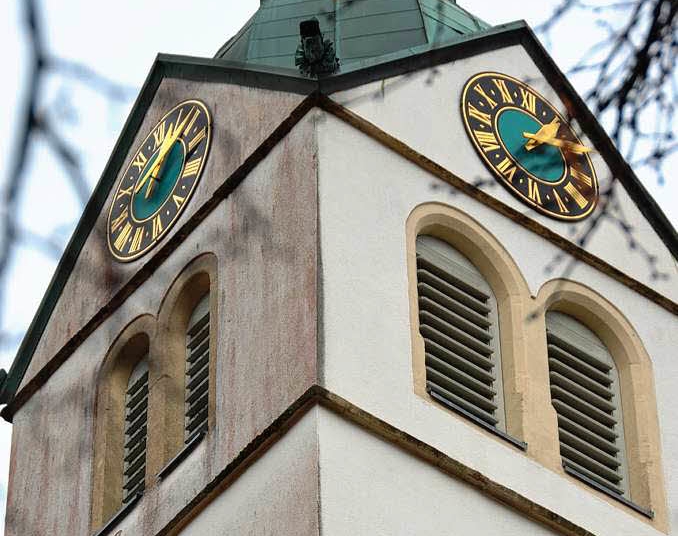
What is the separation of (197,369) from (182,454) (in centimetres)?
108

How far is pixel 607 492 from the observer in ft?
56.0

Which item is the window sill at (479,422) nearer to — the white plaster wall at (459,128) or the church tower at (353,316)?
the church tower at (353,316)

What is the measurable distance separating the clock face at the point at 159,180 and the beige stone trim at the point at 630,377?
10.3 feet

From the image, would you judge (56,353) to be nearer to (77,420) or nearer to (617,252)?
(77,420)

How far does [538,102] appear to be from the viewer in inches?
777

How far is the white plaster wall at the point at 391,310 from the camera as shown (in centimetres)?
1603

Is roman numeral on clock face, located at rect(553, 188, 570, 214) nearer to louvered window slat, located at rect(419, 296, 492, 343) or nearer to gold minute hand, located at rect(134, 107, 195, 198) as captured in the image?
louvered window slat, located at rect(419, 296, 492, 343)

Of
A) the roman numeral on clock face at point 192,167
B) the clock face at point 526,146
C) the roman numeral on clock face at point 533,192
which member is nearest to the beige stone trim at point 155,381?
the roman numeral on clock face at point 192,167

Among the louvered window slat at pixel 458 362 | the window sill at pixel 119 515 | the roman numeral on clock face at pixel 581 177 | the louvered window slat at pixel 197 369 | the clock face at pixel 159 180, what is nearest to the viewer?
the louvered window slat at pixel 458 362

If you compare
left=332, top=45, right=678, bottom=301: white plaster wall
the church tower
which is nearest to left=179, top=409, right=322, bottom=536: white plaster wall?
the church tower

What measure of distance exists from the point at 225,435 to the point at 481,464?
1.85m

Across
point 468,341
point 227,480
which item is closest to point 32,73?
point 227,480

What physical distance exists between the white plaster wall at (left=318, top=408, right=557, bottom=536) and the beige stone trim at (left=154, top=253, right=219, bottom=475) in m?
2.04

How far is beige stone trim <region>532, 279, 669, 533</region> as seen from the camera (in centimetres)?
1752
